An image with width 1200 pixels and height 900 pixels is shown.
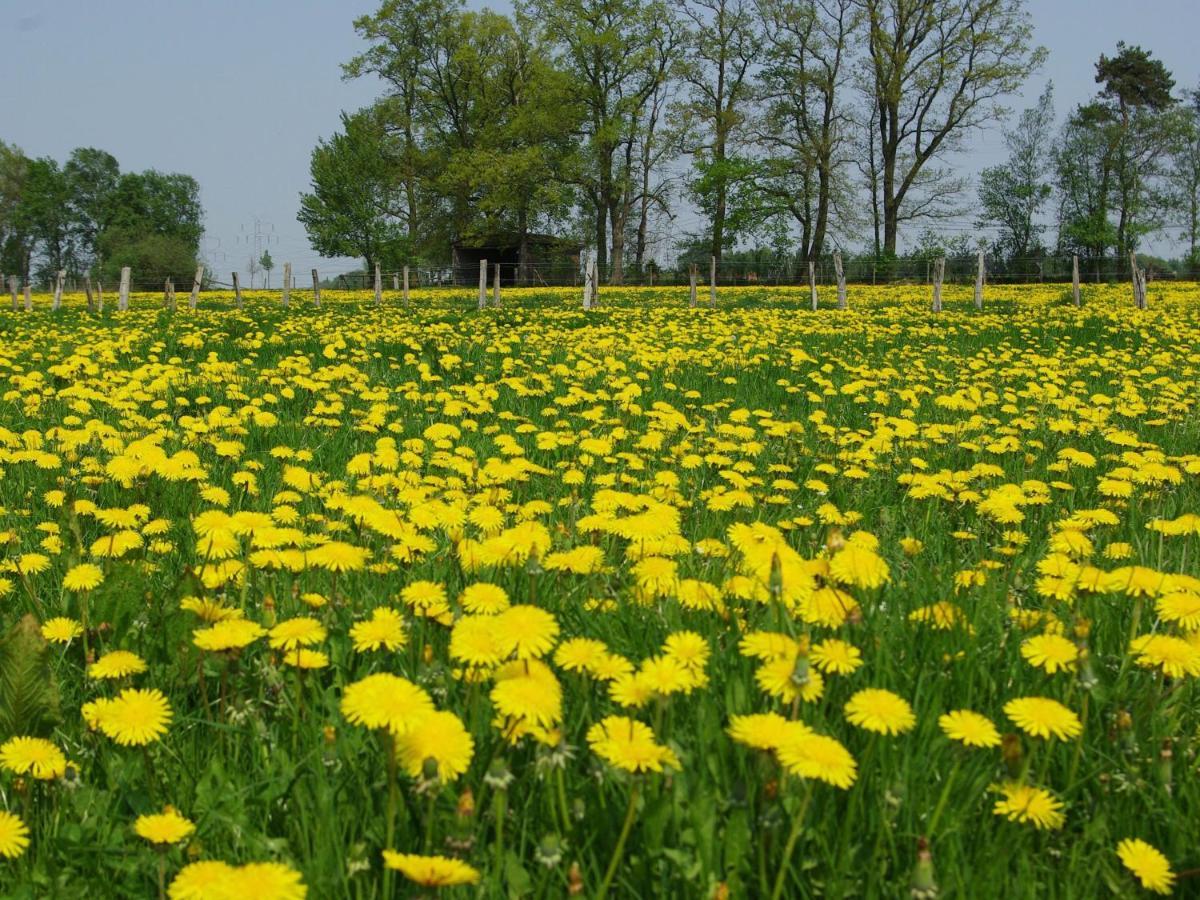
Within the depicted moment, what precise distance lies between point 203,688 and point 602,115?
49.3 meters

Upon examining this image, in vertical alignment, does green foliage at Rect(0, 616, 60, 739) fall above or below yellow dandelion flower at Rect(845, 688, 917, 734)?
below

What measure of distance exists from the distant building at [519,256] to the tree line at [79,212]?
36.2 m

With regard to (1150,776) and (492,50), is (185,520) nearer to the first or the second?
(1150,776)

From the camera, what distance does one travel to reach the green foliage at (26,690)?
5.44 ft

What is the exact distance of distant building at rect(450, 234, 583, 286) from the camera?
48.8m

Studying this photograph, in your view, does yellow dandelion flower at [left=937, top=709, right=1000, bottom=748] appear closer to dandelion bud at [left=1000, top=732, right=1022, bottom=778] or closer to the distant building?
dandelion bud at [left=1000, top=732, right=1022, bottom=778]

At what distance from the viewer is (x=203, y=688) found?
1703 mm

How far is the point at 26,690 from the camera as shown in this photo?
1.67 m

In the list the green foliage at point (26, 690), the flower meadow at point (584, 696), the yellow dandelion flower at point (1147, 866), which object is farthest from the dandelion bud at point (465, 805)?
the green foliage at point (26, 690)

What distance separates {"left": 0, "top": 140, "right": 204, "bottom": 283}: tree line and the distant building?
3624 centimetres

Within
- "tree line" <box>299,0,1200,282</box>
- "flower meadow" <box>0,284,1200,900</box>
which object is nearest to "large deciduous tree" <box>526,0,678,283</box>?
"tree line" <box>299,0,1200,282</box>

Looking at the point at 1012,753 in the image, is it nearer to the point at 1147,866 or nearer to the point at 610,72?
the point at 1147,866

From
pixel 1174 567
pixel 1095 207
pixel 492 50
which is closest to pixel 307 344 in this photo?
pixel 1174 567

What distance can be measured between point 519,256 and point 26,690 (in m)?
51.0
